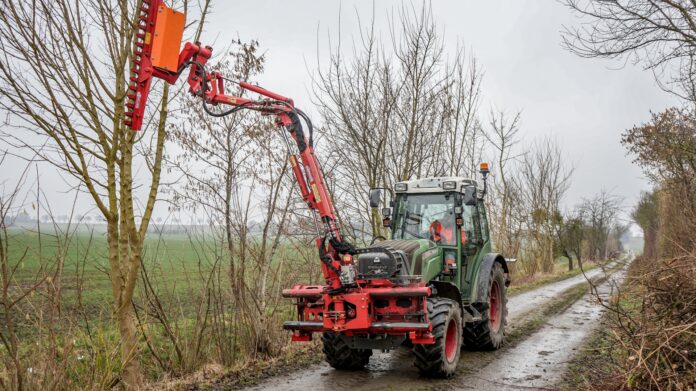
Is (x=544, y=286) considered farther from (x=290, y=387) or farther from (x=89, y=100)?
(x=89, y=100)

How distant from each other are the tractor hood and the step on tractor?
0.01 meters

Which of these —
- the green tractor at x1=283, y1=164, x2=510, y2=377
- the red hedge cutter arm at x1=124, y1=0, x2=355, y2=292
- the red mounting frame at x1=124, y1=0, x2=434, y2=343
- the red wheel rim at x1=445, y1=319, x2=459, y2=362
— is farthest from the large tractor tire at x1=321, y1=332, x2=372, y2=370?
the red wheel rim at x1=445, y1=319, x2=459, y2=362

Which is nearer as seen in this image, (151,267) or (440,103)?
(151,267)

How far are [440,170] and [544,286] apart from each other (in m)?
9.36

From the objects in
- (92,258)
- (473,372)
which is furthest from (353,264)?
(92,258)

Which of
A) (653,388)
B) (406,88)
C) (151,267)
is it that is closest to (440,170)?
(406,88)

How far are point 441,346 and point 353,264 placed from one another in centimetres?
134

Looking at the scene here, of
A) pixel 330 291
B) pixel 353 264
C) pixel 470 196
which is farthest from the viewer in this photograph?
pixel 470 196

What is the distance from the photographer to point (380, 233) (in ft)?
38.1

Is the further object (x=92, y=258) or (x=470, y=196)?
(x=470, y=196)

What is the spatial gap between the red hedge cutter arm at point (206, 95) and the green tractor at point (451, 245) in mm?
922

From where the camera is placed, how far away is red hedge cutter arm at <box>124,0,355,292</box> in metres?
4.98

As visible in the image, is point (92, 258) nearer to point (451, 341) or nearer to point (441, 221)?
point (451, 341)

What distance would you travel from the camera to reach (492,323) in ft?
29.5
